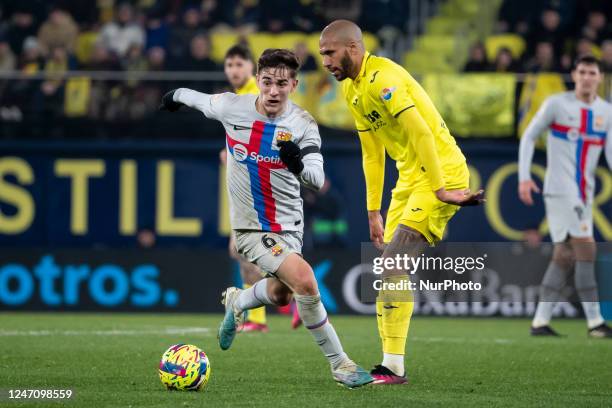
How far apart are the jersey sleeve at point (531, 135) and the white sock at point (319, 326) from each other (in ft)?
13.4

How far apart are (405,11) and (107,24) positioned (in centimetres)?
447

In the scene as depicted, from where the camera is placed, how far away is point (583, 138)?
1080cm

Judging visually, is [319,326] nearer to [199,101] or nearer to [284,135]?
[284,135]

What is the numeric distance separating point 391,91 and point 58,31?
1106 centimetres

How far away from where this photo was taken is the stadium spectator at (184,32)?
16.2 m

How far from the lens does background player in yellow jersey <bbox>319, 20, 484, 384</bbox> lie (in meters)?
6.98

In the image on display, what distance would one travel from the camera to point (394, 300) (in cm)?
716

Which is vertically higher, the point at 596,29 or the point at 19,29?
the point at 596,29

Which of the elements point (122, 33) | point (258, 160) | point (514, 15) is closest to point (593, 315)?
point (258, 160)

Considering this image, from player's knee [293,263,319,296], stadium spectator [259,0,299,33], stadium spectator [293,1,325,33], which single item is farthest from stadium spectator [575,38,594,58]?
player's knee [293,263,319,296]

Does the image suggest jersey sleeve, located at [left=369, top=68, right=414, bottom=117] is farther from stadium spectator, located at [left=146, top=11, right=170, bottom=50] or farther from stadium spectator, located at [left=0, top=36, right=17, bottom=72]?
stadium spectator, located at [left=0, top=36, right=17, bottom=72]

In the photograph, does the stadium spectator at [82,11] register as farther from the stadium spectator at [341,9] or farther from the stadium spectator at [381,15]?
the stadium spectator at [381,15]

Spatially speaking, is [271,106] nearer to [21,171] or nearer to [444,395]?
[444,395]

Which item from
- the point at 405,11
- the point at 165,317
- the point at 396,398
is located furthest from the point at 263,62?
the point at 405,11
